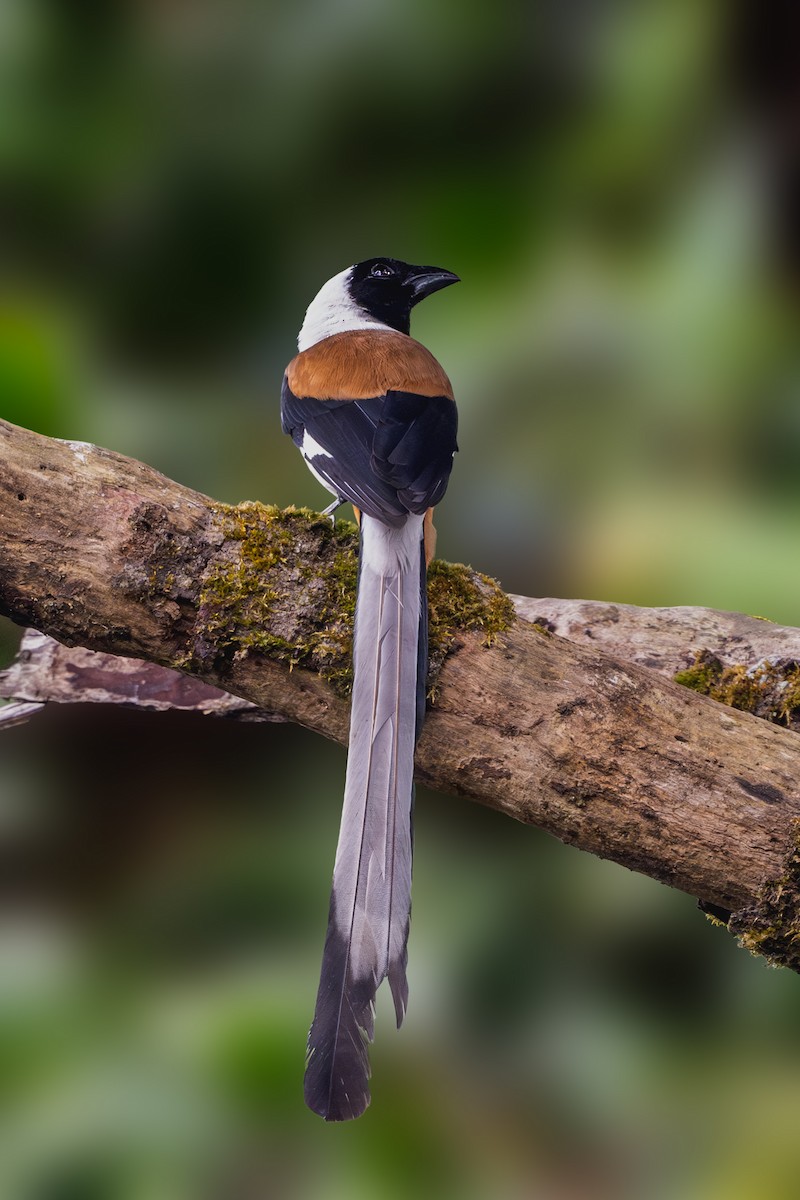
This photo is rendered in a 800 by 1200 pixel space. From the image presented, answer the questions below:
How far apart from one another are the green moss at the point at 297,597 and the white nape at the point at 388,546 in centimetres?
5

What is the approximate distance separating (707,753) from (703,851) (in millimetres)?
103

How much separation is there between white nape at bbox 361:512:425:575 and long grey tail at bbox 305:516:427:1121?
27mm

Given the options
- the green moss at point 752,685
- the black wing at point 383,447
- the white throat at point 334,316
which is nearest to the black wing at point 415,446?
the black wing at point 383,447

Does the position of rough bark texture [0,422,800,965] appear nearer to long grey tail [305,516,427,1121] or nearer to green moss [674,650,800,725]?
long grey tail [305,516,427,1121]

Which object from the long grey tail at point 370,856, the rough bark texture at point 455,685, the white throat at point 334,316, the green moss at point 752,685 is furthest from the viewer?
the white throat at point 334,316

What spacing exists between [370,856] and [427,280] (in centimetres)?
102

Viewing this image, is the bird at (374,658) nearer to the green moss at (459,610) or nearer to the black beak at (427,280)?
the green moss at (459,610)

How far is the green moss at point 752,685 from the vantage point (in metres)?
1.40

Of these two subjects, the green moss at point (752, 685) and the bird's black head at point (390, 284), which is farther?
the bird's black head at point (390, 284)

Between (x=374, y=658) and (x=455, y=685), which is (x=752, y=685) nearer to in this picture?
(x=455, y=685)

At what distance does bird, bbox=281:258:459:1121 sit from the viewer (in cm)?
104

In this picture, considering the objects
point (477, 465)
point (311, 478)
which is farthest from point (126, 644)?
point (477, 465)

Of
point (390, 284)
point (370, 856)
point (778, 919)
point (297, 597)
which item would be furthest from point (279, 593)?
point (390, 284)

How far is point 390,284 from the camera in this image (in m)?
1.75
